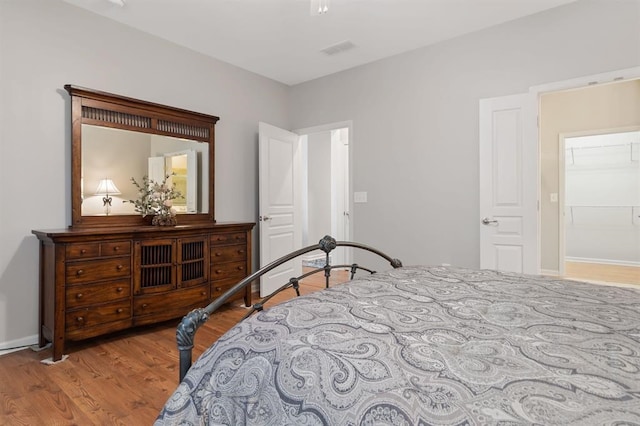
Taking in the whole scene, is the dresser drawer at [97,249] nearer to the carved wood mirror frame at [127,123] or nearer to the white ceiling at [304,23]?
the carved wood mirror frame at [127,123]

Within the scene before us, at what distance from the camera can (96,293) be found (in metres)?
2.55

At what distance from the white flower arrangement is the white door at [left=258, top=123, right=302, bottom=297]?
42.4 inches

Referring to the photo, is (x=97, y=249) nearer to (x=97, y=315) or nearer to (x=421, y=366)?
(x=97, y=315)

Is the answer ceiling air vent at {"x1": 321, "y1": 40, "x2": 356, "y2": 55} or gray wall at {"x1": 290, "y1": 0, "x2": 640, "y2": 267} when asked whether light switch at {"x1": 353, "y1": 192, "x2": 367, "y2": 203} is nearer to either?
gray wall at {"x1": 290, "y1": 0, "x2": 640, "y2": 267}

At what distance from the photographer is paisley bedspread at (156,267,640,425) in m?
0.62

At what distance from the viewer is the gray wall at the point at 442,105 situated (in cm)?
283

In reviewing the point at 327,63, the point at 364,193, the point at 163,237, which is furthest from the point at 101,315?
the point at 327,63

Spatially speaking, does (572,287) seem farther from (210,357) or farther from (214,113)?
(214,113)

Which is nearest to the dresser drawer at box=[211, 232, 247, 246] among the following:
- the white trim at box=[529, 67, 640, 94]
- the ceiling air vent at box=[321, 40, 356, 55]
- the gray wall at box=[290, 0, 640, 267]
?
the gray wall at box=[290, 0, 640, 267]

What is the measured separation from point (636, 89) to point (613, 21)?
2.85 meters

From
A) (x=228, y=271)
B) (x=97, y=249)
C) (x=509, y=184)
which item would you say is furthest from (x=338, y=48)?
(x=97, y=249)

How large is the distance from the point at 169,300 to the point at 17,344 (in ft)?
3.58

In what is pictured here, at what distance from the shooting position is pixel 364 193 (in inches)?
162

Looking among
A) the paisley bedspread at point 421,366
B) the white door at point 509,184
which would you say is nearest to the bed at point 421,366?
the paisley bedspread at point 421,366
